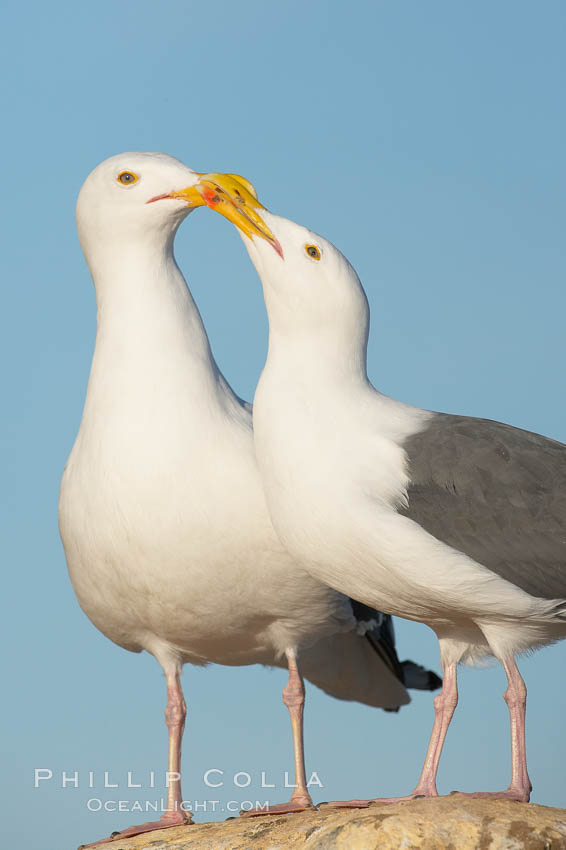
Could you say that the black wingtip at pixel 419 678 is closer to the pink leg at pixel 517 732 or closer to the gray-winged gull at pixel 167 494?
the gray-winged gull at pixel 167 494

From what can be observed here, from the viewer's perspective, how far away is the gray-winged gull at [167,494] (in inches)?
376

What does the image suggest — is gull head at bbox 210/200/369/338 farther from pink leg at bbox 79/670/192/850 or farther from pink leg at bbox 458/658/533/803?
pink leg at bbox 79/670/192/850

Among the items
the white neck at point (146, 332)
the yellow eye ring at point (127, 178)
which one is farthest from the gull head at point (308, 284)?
the yellow eye ring at point (127, 178)

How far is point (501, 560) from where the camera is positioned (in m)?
8.23

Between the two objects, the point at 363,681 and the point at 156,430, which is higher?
the point at 156,430

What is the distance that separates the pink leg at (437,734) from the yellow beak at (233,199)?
2971mm

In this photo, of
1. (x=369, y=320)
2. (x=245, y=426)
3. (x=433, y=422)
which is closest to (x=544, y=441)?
(x=433, y=422)

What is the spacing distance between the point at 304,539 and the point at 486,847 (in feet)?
6.63

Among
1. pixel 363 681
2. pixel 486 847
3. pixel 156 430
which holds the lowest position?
pixel 486 847

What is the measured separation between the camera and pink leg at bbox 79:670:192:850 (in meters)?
9.34

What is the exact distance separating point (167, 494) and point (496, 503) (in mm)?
2410

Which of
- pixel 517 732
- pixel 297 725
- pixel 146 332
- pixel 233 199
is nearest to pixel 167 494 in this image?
pixel 146 332

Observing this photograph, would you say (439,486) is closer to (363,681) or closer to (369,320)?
(369,320)

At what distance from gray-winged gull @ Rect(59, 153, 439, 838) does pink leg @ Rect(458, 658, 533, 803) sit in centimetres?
161
